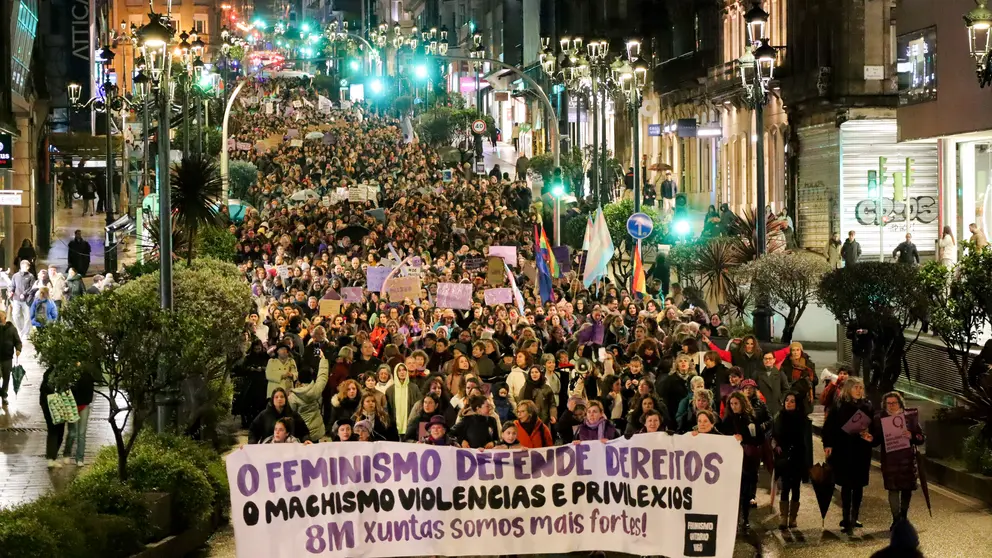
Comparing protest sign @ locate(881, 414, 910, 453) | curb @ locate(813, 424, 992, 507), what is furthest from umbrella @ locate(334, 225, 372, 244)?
protest sign @ locate(881, 414, 910, 453)

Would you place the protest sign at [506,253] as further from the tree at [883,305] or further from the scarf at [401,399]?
the scarf at [401,399]

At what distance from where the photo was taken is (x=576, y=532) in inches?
419

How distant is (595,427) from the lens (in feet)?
40.7

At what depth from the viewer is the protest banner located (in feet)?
33.9

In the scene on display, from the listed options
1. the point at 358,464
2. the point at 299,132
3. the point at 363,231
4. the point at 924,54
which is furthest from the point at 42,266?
the point at 358,464

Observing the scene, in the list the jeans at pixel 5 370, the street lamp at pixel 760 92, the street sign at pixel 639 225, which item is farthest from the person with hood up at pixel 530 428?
the street sign at pixel 639 225

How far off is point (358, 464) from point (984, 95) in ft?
69.6

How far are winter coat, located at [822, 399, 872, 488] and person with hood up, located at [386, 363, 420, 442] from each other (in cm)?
410

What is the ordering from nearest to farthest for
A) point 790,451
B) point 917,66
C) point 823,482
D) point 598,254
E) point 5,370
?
point 823,482, point 790,451, point 5,370, point 598,254, point 917,66

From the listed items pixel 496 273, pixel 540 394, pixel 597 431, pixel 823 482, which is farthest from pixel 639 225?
pixel 597 431

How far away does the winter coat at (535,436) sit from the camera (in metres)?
12.3

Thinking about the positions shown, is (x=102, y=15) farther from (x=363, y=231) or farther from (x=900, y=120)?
(x=900, y=120)

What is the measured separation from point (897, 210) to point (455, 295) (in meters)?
18.1

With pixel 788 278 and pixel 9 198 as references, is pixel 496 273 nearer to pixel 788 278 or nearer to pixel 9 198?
pixel 788 278
